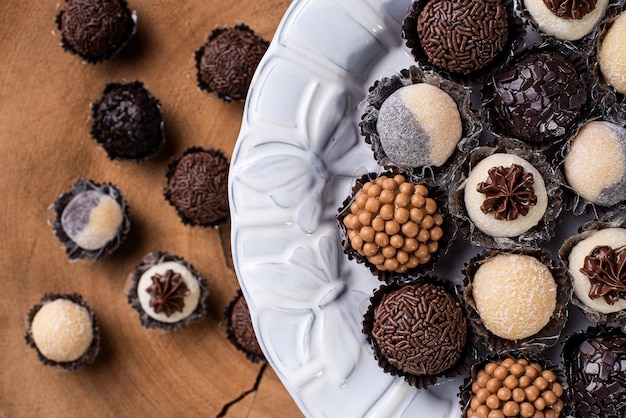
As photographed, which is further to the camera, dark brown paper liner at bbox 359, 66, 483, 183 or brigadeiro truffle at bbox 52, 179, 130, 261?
brigadeiro truffle at bbox 52, 179, 130, 261

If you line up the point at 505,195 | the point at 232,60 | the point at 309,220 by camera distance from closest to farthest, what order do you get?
the point at 505,195 < the point at 309,220 < the point at 232,60

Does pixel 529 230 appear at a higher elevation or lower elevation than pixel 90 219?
higher

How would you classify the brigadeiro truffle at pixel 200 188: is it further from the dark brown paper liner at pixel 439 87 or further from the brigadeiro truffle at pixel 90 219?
the dark brown paper liner at pixel 439 87

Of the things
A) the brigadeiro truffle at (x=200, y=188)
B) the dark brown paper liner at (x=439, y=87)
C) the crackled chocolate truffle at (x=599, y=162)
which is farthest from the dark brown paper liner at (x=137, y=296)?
the crackled chocolate truffle at (x=599, y=162)

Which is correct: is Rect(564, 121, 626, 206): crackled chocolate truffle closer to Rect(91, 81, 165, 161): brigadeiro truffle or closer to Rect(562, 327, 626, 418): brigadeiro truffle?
Rect(562, 327, 626, 418): brigadeiro truffle

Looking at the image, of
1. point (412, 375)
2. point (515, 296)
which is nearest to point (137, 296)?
point (412, 375)

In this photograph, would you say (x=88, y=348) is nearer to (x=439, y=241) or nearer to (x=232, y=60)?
(x=232, y=60)

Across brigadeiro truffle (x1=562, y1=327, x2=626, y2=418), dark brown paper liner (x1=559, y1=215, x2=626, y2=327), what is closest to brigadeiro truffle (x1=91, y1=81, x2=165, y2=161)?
dark brown paper liner (x1=559, y1=215, x2=626, y2=327)
